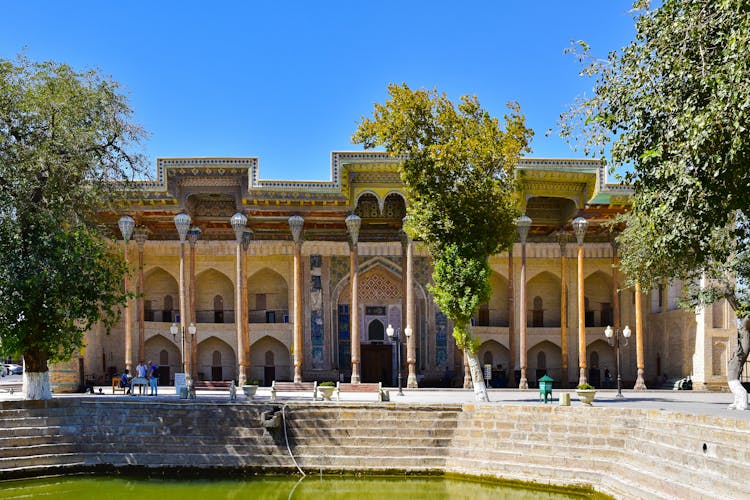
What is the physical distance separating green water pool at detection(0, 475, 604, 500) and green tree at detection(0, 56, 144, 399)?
310 centimetres

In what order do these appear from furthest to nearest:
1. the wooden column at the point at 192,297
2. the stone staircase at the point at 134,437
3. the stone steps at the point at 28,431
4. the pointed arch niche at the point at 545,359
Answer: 1. the pointed arch niche at the point at 545,359
2. the wooden column at the point at 192,297
3. the stone staircase at the point at 134,437
4. the stone steps at the point at 28,431

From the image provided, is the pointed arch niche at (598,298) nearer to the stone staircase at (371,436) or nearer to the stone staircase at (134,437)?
the stone staircase at (371,436)

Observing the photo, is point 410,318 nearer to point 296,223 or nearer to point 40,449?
point 296,223

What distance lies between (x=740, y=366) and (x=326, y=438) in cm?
959

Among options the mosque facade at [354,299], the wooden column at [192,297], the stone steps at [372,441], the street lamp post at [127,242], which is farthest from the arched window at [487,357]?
the stone steps at [372,441]

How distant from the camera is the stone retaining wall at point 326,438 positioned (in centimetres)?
1633

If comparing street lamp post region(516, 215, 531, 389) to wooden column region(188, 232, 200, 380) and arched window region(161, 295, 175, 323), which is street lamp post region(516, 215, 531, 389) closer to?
wooden column region(188, 232, 200, 380)

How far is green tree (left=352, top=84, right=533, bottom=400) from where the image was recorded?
19.4m

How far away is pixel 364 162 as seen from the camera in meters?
26.3

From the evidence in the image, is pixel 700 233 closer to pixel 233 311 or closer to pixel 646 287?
pixel 646 287

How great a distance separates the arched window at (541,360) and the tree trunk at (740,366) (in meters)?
14.1

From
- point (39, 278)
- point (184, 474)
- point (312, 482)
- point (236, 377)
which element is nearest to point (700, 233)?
point (312, 482)

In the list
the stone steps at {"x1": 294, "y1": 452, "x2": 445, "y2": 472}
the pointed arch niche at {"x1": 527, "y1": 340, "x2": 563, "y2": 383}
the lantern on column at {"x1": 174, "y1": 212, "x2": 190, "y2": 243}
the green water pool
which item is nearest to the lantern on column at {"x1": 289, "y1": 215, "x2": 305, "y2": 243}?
the lantern on column at {"x1": 174, "y1": 212, "x2": 190, "y2": 243}

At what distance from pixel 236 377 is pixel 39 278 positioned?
1500 cm
